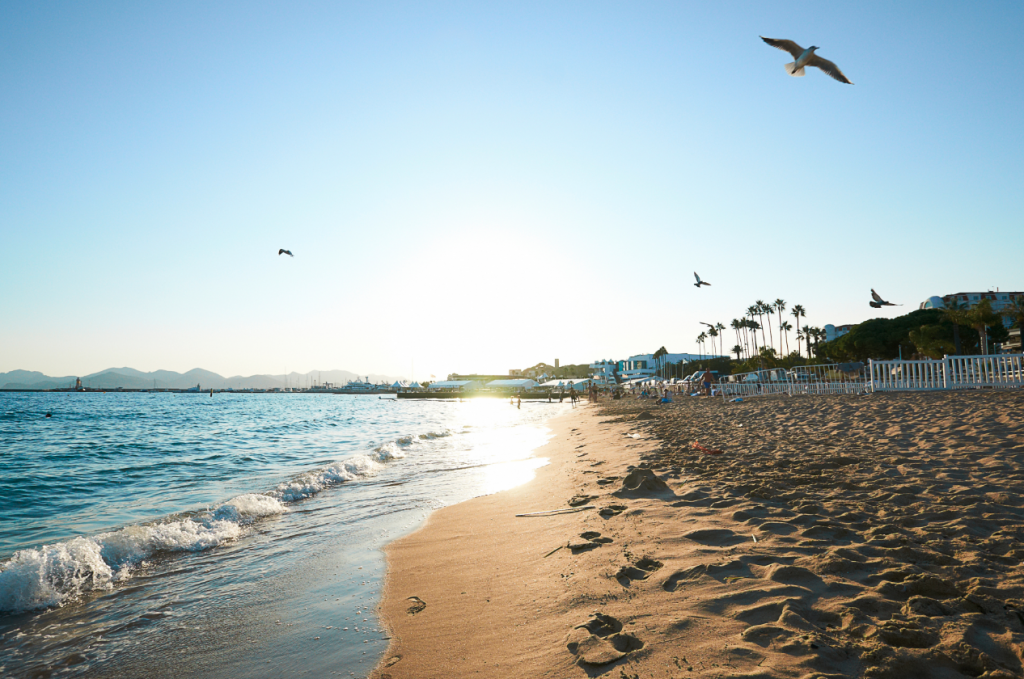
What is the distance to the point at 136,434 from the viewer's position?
975 inches

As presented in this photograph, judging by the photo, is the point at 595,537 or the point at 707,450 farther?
the point at 707,450

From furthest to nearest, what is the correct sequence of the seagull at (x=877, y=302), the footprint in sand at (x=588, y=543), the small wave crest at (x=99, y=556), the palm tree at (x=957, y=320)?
the palm tree at (x=957, y=320) → the seagull at (x=877, y=302) → the small wave crest at (x=99, y=556) → the footprint in sand at (x=588, y=543)

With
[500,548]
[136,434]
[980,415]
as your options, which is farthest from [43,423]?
[980,415]

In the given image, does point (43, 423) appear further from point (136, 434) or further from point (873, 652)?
point (873, 652)

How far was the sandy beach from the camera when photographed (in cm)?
255

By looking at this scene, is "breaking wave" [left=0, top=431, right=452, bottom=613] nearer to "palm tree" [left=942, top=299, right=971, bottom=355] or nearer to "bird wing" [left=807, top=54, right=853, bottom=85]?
"bird wing" [left=807, top=54, right=853, bottom=85]

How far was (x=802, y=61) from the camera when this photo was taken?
351 inches

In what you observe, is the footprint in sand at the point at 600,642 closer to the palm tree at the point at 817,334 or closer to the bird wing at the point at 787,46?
the bird wing at the point at 787,46

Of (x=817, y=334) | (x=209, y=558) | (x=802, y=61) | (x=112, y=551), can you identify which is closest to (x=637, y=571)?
(x=209, y=558)

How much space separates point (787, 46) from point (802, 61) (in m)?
0.44

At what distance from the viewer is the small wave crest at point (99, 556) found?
5121mm

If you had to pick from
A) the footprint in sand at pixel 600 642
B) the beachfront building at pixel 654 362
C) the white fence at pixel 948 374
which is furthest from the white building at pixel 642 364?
the footprint in sand at pixel 600 642

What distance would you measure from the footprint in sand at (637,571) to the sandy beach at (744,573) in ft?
0.07

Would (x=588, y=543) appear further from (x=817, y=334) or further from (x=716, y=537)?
(x=817, y=334)
